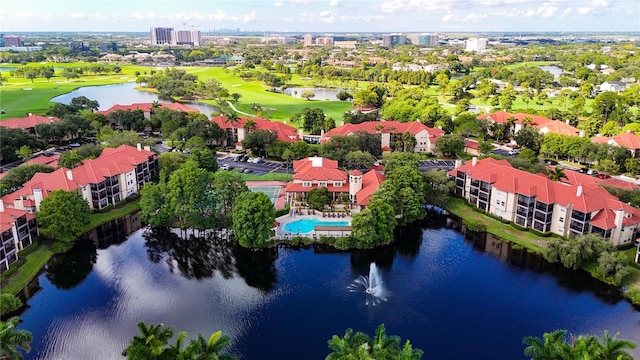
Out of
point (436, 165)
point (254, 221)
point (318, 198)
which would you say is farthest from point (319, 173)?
point (436, 165)

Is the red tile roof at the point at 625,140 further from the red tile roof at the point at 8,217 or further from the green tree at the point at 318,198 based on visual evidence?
the red tile roof at the point at 8,217

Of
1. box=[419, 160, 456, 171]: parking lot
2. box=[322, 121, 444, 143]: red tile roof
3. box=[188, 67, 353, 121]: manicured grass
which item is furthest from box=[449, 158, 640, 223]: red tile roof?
box=[188, 67, 353, 121]: manicured grass

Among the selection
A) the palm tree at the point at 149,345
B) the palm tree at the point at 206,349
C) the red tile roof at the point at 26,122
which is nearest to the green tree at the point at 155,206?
the palm tree at the point at 149,345

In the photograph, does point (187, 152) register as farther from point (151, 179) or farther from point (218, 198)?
point (218, 198)

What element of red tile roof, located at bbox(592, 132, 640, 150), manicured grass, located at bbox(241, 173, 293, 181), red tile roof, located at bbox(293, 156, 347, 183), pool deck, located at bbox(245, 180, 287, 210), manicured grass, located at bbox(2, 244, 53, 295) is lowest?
manicured grass, located at bbox(2, 244, 53, 295)

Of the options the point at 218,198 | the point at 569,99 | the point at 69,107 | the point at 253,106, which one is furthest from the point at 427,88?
the point at 218,198

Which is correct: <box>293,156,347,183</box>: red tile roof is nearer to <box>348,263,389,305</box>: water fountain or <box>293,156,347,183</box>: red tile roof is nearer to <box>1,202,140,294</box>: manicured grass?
<box>348,263,389,305</box>: water fountain

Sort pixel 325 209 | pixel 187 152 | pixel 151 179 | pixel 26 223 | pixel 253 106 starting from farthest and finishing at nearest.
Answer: pixel 253 106 → pixel 187 152 → pixel 151 179 → pixel 325 209 → pixel 26 223

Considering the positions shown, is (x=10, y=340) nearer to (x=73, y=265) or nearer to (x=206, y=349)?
(x=206, y=349)
